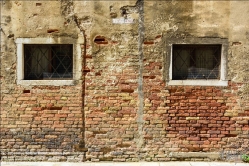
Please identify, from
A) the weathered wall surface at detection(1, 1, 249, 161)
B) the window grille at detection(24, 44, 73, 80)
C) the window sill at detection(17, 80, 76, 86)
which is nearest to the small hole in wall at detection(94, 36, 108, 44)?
the weathered wall surface at detection(1, 1, 249, 161)

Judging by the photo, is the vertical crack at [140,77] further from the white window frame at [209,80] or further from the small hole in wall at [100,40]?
the small hole in wall at [100,40]

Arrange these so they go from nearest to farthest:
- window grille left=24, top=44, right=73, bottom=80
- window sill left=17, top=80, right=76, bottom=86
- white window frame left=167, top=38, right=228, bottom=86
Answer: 1. white window frame left=167, top=38, right=228, bottom=86
2. window sill left=17, top=80, right=76, bottom=86
3. window grille left=24, top=44, right=73, bottom=80

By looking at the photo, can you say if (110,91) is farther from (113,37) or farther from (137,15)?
(137,15)

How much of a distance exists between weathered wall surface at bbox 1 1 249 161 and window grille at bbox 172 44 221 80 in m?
0.23

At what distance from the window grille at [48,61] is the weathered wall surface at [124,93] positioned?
24cm

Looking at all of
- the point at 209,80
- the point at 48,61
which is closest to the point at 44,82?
the point at 48,61

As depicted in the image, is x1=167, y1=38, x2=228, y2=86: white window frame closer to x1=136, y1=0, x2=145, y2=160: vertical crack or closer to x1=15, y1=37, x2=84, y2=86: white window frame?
x1=136, y1=0, x2=145, y2=160: vertical crack

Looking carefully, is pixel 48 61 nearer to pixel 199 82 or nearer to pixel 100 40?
pixel 100 40

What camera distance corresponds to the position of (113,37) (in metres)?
4.94

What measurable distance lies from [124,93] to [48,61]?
5.30 ft

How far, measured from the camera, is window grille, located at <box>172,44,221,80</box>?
5027 mm

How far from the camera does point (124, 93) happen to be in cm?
498

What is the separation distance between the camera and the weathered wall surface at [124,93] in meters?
4.87

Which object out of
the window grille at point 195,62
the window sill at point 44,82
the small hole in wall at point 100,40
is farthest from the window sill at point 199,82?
the window sill at point 44,82
